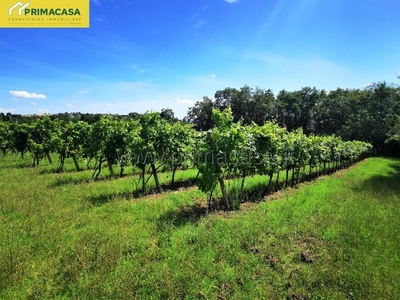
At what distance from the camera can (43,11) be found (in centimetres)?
1007

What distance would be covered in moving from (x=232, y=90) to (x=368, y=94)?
36.4m

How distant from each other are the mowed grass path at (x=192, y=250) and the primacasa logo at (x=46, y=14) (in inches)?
289

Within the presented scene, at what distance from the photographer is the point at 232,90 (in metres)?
77.0

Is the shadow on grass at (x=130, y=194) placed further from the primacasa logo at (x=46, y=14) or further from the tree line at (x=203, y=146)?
the primacasa logo at (x=46, y=14)

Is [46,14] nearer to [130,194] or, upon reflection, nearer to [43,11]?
[43,11]

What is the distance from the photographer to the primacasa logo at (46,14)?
1005cm

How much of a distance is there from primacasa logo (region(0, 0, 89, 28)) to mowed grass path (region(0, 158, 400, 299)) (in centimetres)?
735

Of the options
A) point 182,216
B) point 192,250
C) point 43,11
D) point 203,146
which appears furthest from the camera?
point 43,11

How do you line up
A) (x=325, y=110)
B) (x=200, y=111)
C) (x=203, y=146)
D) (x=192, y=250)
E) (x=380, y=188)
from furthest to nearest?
(x=200, y=111)
(x=325, y=110)
(x=380, y=188)
(x=203, y=146)
(x=192, y=250)

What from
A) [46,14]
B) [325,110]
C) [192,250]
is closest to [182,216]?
[192,250]

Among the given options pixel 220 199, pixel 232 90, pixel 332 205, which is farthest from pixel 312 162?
pixel 232 90

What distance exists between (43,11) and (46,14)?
151 mm

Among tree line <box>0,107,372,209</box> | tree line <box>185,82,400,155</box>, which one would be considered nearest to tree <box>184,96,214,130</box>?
tree line <box>185,82,400,155</box>

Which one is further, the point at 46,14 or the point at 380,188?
the point at 380,188
